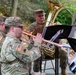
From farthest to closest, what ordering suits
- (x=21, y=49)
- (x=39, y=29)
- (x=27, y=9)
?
(x=27, y=9) < (x=39, y=29) < (x=21, y=49)

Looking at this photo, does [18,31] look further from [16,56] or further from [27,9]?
[27,9]

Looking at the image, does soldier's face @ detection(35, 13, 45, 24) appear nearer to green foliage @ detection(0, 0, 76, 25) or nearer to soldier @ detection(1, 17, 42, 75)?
soldier @ detection(1, 17, 42, 75)

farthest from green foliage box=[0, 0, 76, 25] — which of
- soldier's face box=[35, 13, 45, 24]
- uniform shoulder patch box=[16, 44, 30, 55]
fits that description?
uniform shoulder patch box=[16, 44, 30, 55]

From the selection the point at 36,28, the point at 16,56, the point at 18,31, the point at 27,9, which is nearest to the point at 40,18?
the point at 36,28

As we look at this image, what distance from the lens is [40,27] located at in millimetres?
7551

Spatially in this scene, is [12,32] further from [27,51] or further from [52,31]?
[52,31]

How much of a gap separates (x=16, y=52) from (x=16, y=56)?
73mm

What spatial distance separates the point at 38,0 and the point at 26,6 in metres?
0.70

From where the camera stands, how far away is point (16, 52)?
4871 millimetres

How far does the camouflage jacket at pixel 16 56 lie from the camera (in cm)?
488

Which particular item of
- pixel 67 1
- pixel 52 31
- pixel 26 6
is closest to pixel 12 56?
pixel 52 31

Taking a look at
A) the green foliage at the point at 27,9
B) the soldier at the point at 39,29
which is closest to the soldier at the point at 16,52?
the soldier at the point at 39,29

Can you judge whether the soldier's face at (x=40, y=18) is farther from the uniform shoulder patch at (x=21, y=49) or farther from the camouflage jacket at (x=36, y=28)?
the uniform shoulder patch at (x=21, y=49)

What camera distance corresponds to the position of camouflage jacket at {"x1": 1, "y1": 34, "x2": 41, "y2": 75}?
192 inches
